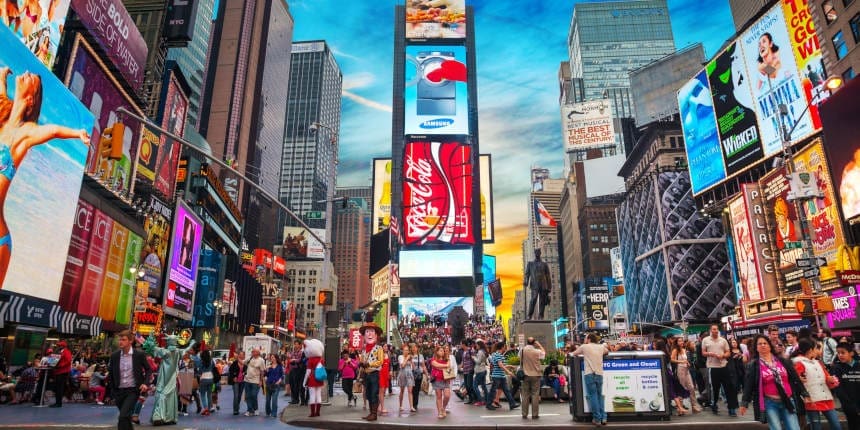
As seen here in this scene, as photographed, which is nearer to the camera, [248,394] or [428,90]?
[248,394]

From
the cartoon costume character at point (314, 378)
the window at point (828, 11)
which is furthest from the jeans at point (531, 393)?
the window at point (828, 11)

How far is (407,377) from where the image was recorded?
13.9 m

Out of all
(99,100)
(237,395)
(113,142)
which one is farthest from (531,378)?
(99,100)

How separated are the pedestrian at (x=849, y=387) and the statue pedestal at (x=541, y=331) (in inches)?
523

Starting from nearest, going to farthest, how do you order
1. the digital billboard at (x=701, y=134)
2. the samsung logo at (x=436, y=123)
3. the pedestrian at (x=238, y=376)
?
1. the pedestrian at (x=238, y=376)
2. the digital billboard at (x=701, y=134)
3. the samsung logo at (x=436, y=123)

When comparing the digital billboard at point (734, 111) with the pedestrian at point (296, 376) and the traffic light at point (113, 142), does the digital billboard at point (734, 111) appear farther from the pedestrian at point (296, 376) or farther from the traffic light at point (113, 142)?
the traffic light at point (113, 142)

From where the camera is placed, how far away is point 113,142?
10.8 metres

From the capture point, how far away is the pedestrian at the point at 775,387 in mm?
7082

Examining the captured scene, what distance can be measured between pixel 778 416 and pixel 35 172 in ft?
85.4

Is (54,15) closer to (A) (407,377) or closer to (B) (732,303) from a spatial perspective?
(A) (407,377)

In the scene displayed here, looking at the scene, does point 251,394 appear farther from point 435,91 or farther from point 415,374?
point 435,91

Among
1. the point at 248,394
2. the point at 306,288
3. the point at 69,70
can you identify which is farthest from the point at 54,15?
the point at 306,288

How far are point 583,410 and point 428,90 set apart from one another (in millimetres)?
81774

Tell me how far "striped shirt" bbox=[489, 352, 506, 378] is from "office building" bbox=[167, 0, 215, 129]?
114 m
